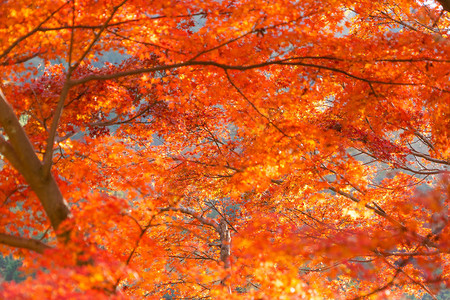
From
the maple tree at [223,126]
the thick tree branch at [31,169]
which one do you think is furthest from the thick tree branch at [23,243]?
the thick tree branch at [31,169]

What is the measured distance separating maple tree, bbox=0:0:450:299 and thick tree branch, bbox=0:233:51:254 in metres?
0.02

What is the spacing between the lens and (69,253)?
3.36m

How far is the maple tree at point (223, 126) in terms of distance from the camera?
12.3ft

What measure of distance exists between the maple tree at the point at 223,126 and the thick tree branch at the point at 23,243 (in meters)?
0.02

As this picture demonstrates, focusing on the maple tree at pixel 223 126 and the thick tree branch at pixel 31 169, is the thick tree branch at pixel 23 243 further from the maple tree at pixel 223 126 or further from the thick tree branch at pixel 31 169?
the thick tree branch at pixel 31 169

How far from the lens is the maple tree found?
376cm

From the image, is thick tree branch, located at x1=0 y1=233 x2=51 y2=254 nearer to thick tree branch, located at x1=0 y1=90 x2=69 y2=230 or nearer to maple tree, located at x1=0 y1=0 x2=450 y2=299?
maple tree, located at x1=0 y1=0 x2=450 y2=299

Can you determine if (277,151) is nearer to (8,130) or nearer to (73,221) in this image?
(73,221)

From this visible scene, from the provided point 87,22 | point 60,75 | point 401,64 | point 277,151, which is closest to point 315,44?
point 401,64

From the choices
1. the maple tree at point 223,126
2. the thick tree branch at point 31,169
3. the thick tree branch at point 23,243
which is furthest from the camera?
the maple tree at point 223,126

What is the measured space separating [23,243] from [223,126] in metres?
7.13

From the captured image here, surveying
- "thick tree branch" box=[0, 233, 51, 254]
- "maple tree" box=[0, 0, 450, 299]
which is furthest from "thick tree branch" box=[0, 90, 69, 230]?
"thick tree branch" box=[0, 233, 51, 254]

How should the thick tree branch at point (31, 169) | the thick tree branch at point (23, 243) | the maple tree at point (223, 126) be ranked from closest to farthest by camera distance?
the thick tree branch at point (23, 243)
the thick tree branch at point (31, 169)
the maple tree at point (223, 126)

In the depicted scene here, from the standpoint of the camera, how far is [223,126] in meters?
10.1
